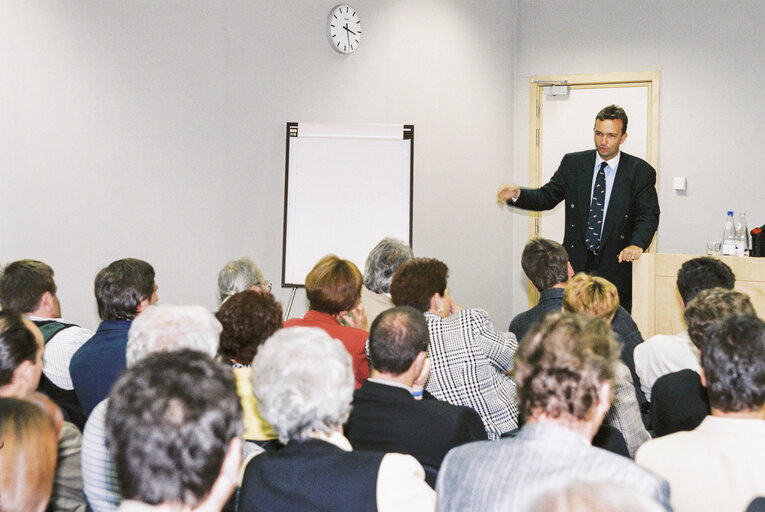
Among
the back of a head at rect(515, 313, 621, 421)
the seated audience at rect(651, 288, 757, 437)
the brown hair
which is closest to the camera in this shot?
the back of a head at rect(515, 313, 621, 421)

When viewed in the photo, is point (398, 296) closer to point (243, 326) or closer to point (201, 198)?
point (243, 326)

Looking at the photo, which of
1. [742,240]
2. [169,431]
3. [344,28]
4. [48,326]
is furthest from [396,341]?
[344,28]

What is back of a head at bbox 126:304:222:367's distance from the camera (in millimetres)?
2064

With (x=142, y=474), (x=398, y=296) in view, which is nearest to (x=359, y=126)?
(x=398, y=296)

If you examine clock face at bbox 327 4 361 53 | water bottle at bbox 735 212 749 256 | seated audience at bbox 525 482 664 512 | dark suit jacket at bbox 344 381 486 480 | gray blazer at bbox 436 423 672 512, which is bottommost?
dark suit jacket at bbox 344 381 486 480

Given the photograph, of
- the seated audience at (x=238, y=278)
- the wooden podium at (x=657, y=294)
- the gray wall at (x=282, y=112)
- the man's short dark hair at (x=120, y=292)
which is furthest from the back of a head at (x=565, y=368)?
the gray wall at (x=282, y=112)

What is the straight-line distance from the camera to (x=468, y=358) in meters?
2.88

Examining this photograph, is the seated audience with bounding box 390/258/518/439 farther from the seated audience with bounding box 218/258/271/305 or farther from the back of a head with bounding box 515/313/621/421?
the back of a head with bounding box 515/313/621/421

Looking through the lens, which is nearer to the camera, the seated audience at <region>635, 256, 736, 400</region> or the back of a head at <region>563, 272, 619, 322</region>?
the seated audience at <region>635, 256, 736, 400</region>

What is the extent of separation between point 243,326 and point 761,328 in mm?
1586

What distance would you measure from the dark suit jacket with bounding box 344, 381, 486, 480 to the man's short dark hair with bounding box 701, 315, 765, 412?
675mm

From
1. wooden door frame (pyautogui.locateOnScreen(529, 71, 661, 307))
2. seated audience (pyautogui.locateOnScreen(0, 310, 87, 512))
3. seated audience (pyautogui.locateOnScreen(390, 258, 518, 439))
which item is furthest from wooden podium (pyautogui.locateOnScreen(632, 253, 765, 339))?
seated audience (pyautogui.locateOnScreen(0, 310, 87, 512))

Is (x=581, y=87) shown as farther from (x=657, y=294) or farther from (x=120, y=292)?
(x=120, y=292)

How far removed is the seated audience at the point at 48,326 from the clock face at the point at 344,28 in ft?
10.4
